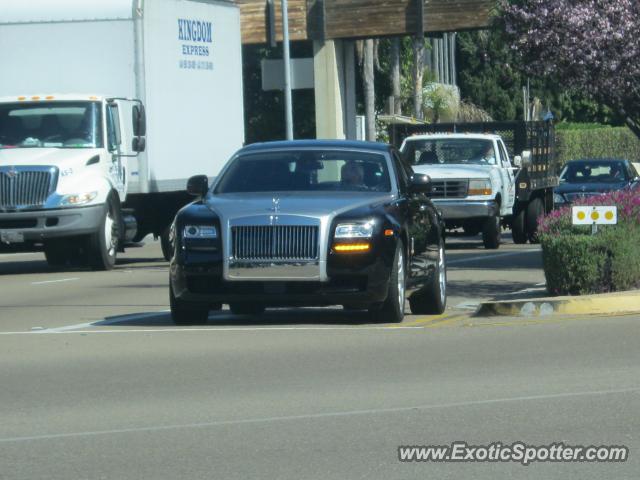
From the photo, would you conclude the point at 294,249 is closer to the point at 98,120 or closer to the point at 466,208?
the point at 98,120

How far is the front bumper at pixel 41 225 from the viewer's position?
2255 centimetres

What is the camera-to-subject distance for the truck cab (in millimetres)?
22578

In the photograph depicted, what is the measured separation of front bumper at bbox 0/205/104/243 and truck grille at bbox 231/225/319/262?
8.95 metres

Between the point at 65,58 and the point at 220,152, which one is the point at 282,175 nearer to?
the point at 65,58

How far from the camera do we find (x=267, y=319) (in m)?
15.6

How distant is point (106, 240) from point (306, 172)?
8827mm

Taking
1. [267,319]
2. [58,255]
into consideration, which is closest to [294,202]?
[267,319]

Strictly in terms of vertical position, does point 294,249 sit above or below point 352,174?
below

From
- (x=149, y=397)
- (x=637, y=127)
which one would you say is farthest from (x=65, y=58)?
(x=149, y=397)

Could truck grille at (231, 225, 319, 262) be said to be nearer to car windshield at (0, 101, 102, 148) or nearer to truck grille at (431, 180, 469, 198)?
car windshield at (0, 101, 102, 148)

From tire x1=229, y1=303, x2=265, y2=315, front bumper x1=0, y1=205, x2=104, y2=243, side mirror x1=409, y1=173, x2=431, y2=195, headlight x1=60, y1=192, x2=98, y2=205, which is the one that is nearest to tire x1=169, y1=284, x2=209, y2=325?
tire x1=229, y1=303, x2=265, y2=315

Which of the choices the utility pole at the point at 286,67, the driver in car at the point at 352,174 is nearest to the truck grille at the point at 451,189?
the utility pole at the point at 286,67

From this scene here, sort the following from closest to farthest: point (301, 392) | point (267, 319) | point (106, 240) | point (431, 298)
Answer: point (301, 392) → point (267, 319) → point (431, 298) → point (106, 240)

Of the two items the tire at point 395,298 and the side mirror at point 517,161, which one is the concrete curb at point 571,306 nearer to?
the tire at point 395,298
